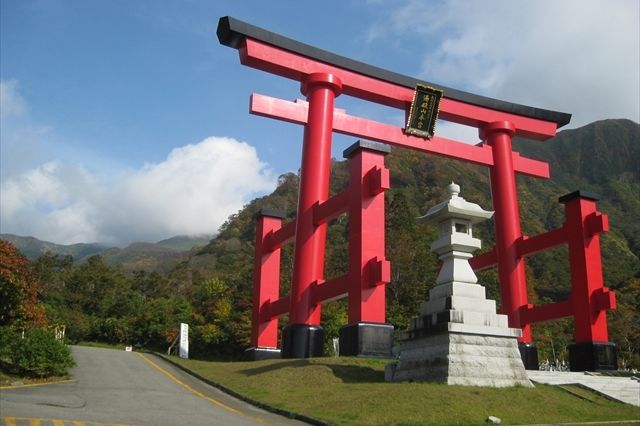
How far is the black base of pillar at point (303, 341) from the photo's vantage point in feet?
57.5

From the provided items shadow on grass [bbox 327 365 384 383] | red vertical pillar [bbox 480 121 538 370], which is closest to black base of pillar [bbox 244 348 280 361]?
shadow on grass [bbox 327 365 384 383]

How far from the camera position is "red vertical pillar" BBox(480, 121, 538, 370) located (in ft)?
68.5

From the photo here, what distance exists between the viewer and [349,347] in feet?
52.3

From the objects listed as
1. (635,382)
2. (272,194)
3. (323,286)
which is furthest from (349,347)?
(272,194)

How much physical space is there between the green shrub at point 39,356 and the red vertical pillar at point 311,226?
6169mm

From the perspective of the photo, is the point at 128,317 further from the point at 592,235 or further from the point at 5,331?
the point at 592,235

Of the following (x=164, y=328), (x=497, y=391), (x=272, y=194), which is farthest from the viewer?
(x=272, y=194)

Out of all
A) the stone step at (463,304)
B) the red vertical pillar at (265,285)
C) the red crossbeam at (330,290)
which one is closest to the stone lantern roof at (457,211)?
the stone step at (463,304)

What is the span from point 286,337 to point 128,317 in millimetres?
31325

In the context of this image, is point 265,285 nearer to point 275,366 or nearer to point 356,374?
point 275,366

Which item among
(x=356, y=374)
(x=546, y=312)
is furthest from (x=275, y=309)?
(x=546, y=312)

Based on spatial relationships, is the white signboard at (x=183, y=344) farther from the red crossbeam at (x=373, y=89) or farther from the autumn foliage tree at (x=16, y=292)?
the red crossbeam at (x=373, y=89)

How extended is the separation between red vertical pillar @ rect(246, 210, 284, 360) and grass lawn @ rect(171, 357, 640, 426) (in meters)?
8.06

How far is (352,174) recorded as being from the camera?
17.0 m
